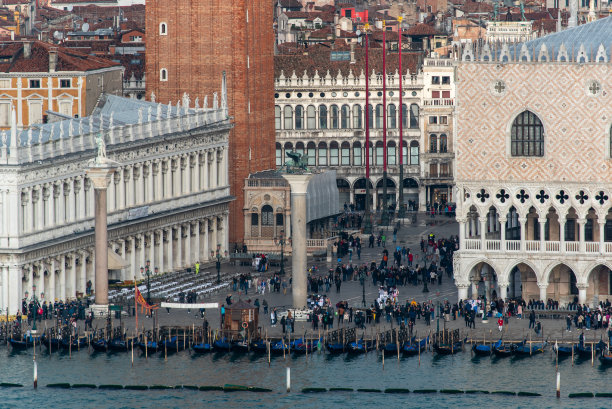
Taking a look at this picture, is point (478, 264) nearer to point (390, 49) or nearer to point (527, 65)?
point (527, 65)

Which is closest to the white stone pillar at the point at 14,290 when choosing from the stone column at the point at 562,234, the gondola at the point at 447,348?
the gondola at the point at 447,348

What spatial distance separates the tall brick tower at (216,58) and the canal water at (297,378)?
1549 inches

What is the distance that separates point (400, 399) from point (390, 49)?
8364 cm

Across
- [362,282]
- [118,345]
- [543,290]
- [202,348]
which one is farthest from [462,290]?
[118,345]

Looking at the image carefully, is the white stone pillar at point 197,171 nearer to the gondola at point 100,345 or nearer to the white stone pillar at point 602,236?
the white stone pillar at point 602,236

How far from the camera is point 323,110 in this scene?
173 metres

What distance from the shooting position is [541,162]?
4776 inches

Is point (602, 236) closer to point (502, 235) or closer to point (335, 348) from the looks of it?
point (502, 235)

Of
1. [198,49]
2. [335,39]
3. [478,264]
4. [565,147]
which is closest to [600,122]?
[565,147]

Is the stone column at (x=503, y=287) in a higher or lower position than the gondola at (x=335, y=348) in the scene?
higher

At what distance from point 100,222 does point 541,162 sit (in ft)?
73.8

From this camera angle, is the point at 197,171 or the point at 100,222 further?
the point at 197,171

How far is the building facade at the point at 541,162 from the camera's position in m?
121

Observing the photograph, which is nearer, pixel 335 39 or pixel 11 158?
pixel 11 158
